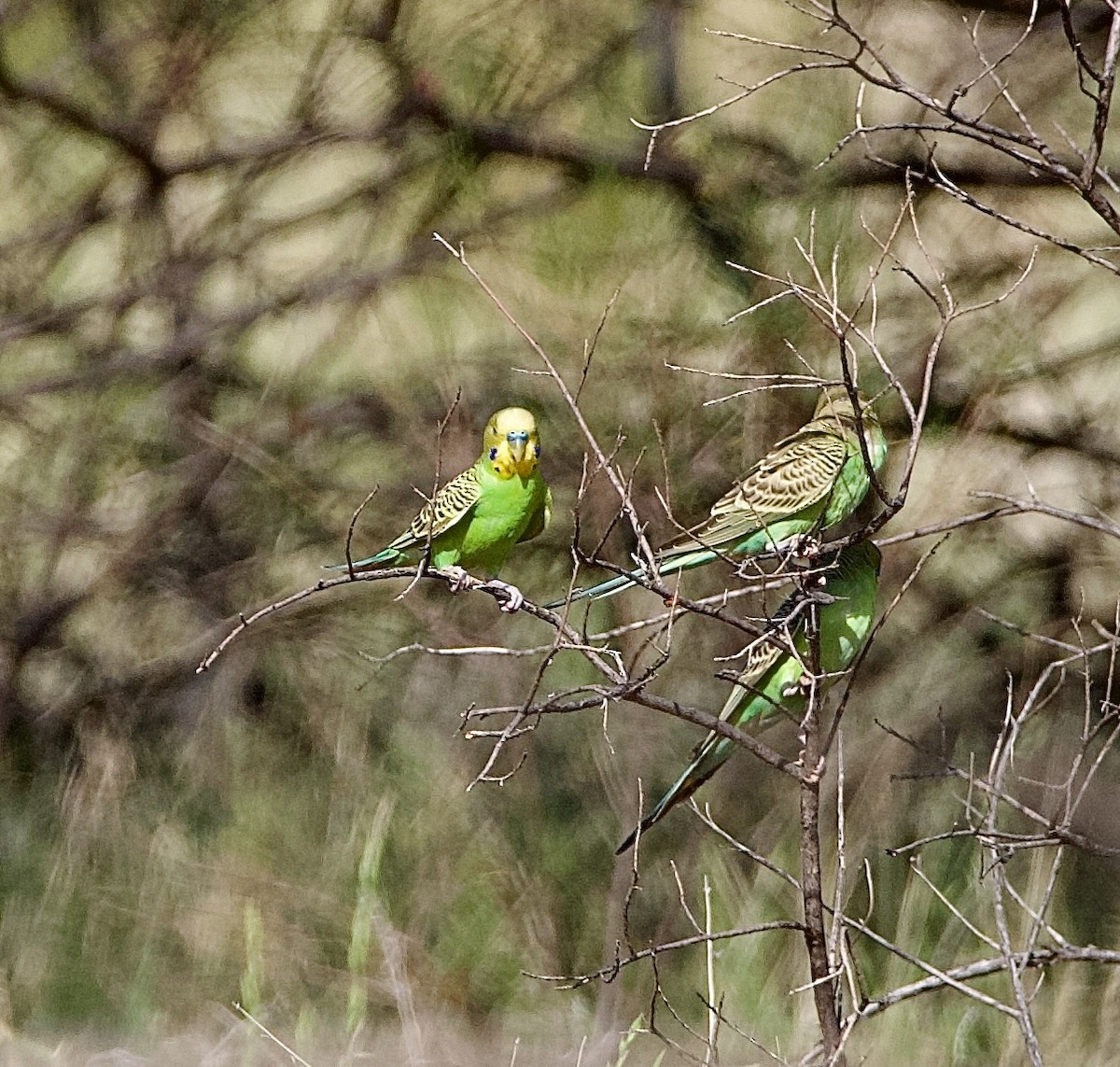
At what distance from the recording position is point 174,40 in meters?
3.43

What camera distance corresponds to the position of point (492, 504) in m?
2.42

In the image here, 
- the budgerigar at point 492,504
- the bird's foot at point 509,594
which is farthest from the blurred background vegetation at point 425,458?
the bird's foot at point 509,594

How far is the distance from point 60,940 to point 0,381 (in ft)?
4.17

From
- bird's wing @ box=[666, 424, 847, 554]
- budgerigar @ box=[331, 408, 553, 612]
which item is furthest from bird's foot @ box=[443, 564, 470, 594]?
bird's wing @ box=[666, 424, 847, 554]

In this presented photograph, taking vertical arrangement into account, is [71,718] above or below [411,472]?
below

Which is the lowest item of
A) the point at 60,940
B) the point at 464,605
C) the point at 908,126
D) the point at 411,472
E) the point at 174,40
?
the point at 60,940

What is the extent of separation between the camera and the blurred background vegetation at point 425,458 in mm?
3248

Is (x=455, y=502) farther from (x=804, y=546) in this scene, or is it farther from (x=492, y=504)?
(x=804, y=546)

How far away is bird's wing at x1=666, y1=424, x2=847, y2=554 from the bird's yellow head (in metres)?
0.27

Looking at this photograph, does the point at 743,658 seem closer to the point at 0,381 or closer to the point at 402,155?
the point at 402,155

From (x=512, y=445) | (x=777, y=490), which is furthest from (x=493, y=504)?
(x=777, y=490)

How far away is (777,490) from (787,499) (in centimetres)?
2

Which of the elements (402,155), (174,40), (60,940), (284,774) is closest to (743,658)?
(284,774)

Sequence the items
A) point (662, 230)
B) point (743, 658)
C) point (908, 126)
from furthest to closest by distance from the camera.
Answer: point (662, 230), point (743, 658), point (908, 126)
